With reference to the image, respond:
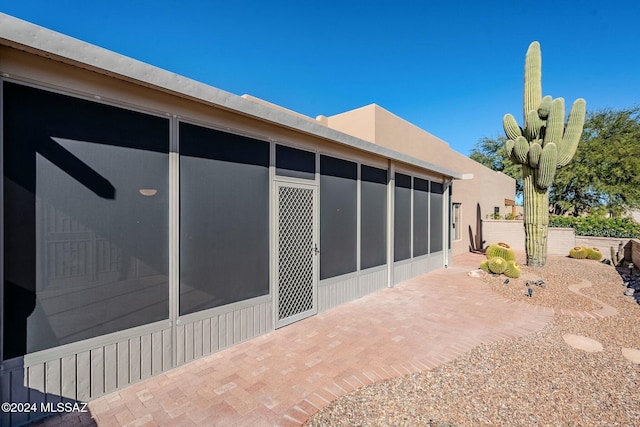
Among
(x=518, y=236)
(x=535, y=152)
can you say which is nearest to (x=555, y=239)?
(x=518, y=236)

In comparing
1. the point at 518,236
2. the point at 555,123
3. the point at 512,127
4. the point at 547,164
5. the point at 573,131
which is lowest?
the point at 518,236

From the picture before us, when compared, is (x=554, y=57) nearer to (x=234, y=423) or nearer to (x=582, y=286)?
(x=582, y=286)

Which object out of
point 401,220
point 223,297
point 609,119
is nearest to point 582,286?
point 401,220

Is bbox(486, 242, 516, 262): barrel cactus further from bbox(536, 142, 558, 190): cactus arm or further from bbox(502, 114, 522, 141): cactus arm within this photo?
bbox(502, 114, 522, 141): cactus arm

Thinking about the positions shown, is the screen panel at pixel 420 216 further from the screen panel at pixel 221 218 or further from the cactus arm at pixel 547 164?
the screen panel at pixel 221 218

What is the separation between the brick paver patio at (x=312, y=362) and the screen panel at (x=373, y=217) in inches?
38.4

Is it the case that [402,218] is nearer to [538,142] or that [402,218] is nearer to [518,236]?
[538,142]

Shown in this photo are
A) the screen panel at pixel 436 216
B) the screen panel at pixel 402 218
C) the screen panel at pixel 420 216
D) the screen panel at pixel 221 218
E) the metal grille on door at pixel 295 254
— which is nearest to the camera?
the screen panel at pixel 221 218

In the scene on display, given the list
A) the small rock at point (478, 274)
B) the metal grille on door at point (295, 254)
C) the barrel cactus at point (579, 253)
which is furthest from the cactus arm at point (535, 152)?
the metal grille on door at point (295, 254)

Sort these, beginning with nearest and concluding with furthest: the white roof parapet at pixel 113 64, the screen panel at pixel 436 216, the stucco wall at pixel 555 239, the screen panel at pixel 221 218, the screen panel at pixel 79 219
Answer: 1. the white roof parapet at pixel 113 64
2. the screen panel at pixel 79 219
3. the screen panel at pixel 221 218
4. the screen panel at pixel 436 216
5. the stucco wall at pixel 555 239

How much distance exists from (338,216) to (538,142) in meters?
7.27

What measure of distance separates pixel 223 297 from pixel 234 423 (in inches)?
55.7

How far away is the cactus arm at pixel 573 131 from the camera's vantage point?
26.0 ft

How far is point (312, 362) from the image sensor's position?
3.15m
